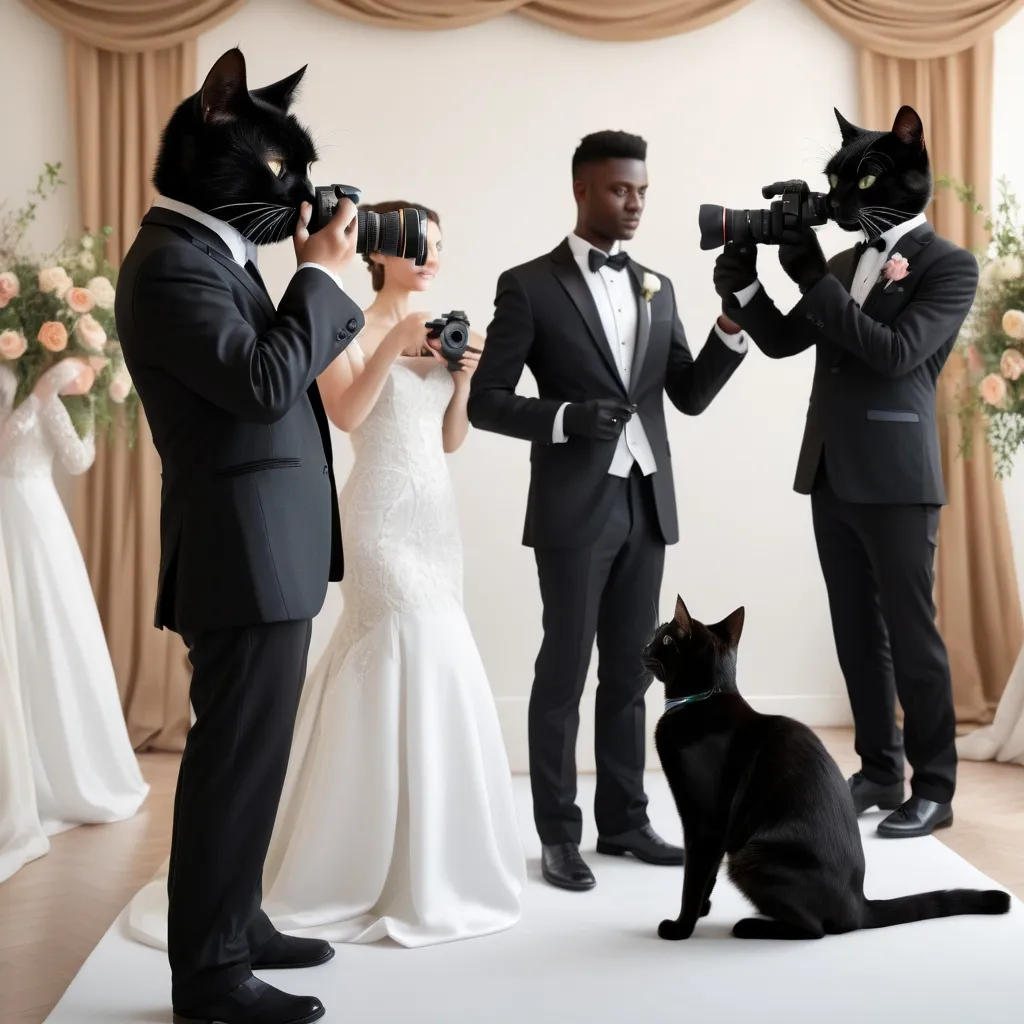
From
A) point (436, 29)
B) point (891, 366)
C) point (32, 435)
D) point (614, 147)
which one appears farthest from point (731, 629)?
point (436, 29)

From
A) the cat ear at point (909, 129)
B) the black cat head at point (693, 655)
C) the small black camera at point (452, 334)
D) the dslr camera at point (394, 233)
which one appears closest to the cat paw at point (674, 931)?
the black cat head at point (693, 655)

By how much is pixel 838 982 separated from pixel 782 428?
2.72m

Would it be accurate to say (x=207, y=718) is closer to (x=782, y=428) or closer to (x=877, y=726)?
(x=877, y=726)

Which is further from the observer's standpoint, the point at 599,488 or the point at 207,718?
the point at 599,488

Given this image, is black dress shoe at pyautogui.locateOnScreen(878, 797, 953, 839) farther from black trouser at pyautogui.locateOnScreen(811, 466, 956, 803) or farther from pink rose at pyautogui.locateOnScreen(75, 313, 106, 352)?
pink rose at pyautogui.locateOnScreen(75, 313, 106, 352)

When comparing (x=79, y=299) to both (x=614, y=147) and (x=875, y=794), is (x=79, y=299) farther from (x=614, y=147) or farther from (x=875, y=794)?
(x=875, y=794)

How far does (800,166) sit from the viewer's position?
459 centimetres

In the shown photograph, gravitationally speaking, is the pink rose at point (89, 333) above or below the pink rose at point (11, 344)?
above

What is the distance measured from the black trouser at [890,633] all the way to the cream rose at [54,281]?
2.30 metres

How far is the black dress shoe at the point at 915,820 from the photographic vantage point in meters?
3.20

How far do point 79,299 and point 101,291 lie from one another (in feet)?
0.34

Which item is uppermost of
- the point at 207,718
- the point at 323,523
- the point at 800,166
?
the point at 800,166

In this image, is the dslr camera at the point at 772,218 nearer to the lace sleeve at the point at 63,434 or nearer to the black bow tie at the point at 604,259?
the black bow tie at the point at 604,259

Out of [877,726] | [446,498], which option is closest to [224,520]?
[446,498]
